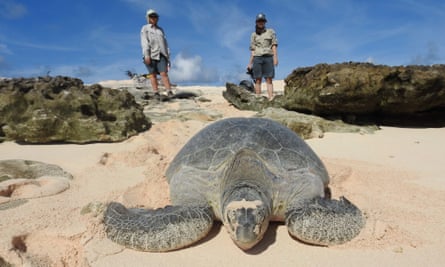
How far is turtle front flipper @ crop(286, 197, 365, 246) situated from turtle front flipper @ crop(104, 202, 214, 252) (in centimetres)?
61

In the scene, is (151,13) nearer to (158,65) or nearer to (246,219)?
(158,65)

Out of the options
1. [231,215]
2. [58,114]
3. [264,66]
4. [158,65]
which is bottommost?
[231,215]

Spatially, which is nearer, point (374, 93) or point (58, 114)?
point (58, 114)

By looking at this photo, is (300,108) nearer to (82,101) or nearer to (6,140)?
(82,101)

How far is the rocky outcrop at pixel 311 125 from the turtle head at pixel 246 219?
3611 mm

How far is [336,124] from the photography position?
6121mm

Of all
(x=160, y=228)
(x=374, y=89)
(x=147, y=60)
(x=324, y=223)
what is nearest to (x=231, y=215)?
(x=160, y=228)

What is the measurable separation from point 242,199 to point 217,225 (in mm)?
490

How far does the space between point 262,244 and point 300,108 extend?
16.0 feet

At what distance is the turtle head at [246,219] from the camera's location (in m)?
2.05

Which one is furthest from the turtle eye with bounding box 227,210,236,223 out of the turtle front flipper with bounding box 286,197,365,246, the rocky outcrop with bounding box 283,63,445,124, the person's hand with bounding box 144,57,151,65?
the person's hand with bounding box 144,57,151,65

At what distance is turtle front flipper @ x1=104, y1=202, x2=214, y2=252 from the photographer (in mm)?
2168

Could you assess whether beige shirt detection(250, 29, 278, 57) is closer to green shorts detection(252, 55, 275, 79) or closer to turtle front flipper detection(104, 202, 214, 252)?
green shorts detection(252, 55, 275, 79)

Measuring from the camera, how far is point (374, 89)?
6004mm
